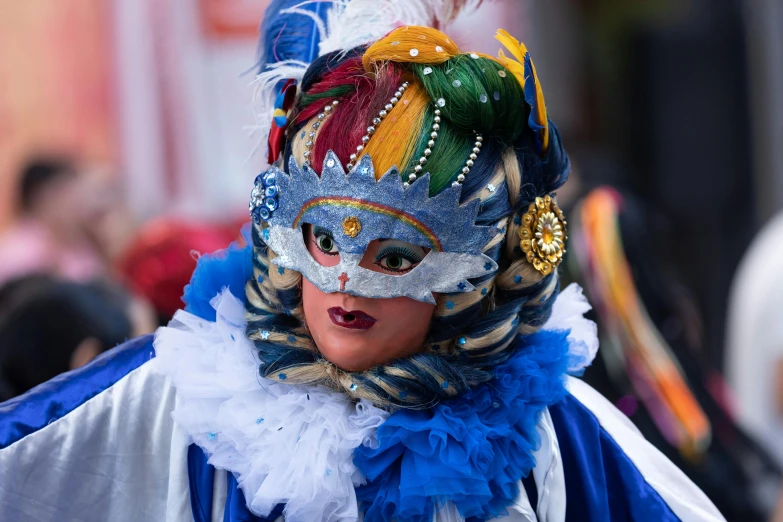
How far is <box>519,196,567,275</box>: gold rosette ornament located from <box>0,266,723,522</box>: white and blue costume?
19 centimetres

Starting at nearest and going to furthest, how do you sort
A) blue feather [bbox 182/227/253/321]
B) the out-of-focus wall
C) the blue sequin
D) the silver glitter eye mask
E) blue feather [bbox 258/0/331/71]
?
the silver glitter eye mask → the blue sequin → blue feather [bbox 182/227/253/321] → blue feather [bbox 258/0/331/71] → the out-of-focus wall

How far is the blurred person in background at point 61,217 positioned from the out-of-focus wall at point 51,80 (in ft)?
1.66

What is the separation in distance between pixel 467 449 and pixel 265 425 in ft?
1.35

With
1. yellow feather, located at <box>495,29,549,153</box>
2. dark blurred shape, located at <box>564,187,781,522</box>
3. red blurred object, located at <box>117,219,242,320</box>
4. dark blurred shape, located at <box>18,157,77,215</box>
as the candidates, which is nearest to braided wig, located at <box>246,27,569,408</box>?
yellow feather, located at <box>495,29,549,153</box>

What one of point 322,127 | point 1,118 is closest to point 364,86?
point 322,127

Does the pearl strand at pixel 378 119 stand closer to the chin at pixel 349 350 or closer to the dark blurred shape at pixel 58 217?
the chin at pixel 349 350

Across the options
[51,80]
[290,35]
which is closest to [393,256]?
[290,35]

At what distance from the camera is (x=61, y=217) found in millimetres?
5207

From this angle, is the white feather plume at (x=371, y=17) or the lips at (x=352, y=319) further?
the white feather plume at (x=371, y=17)

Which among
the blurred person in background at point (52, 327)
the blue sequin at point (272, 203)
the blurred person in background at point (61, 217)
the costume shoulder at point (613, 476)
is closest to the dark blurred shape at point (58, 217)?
the blurred person in background at point (61, 217)

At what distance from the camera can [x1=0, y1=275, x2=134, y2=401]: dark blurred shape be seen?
2865 millimetres

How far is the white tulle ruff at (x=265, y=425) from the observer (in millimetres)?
1890

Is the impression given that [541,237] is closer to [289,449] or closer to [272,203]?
[272,203]

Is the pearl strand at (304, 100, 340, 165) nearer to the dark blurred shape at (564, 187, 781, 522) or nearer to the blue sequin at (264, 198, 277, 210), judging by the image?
the blue sequin at (264, 198, 277, 210)
